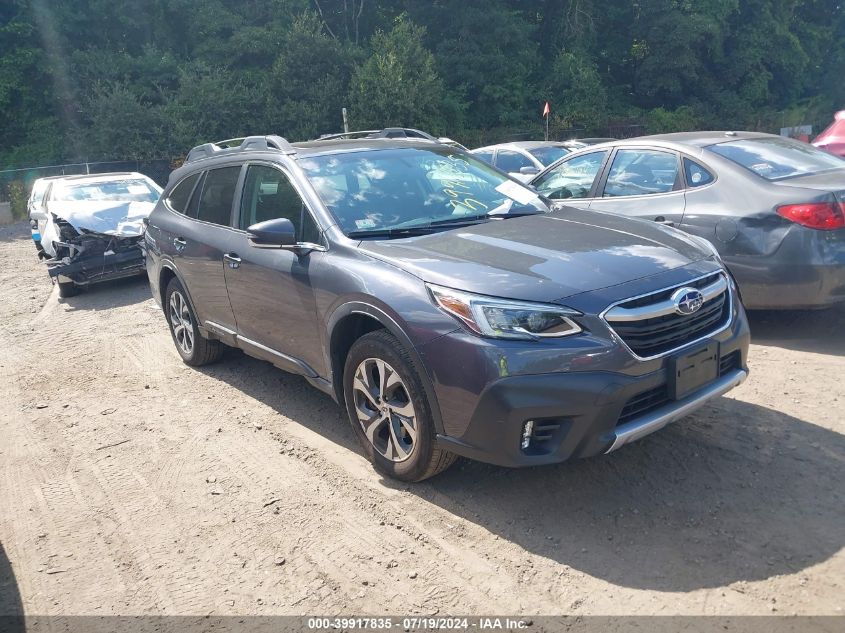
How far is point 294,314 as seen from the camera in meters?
4.48

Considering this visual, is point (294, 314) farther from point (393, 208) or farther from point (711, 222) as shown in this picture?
point (711, 222)

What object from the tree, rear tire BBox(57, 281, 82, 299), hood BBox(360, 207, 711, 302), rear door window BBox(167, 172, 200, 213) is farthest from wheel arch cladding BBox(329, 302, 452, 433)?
the tree

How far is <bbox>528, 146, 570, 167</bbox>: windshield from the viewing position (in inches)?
512

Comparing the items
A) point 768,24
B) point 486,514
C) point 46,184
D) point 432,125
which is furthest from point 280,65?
point 486,514

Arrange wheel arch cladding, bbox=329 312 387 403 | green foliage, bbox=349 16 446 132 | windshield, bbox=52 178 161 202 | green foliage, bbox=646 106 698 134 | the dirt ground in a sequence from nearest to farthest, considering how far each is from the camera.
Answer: the dirt ground
wheel arch cladding, bbox=329 312 387 403
windshield, bbox=52 178 161 202
green foliage, bbox=349 16 446 132
green foliage, bbox=646 106 698 134

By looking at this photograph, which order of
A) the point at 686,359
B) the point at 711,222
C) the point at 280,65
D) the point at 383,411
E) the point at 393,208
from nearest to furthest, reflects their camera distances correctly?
the point at 686,359 < the point at 383,411 < the point at 393,208 < the point at 711,222 < the point at 280,65

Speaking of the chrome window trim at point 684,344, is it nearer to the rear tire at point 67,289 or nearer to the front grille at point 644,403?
the front grille at point 644,403

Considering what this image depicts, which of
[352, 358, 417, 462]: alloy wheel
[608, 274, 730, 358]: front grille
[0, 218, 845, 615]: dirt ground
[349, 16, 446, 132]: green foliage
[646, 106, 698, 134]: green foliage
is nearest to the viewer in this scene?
[0, 218, 845, 615]: dirt ground

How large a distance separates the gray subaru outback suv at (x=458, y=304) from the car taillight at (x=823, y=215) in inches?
67.1

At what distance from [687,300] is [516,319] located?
34.4 inches

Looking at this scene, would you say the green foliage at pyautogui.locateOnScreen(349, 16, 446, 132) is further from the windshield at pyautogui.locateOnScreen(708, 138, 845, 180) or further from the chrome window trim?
the chrome window trim

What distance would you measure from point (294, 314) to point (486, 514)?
1725 mm

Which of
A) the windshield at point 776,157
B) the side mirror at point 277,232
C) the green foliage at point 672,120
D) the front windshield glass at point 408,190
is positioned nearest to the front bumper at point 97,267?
the front windshield glass at point 408,190

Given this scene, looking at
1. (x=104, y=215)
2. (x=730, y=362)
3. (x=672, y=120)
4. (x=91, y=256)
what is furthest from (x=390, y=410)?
(x=672, y=120)
